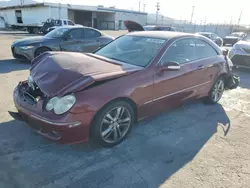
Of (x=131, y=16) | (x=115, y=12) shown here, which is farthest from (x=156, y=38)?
(x=131, y=16)

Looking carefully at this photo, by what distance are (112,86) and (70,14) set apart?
45.7m

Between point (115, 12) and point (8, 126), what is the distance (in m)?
49.4

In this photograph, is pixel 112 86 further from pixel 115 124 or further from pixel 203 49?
pixel 203 49

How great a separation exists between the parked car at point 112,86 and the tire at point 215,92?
1.26 ft

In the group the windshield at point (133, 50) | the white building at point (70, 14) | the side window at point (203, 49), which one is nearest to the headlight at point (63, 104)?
the windshield at point (133, 50)

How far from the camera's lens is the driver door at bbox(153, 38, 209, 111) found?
3.56m

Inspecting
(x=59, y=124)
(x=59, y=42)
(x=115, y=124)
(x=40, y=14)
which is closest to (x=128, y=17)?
(x=40, y=14)

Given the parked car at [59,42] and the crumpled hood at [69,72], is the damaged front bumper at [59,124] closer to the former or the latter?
the crumpled hood at [69,72]

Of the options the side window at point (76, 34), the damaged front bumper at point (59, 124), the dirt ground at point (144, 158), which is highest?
the side window at point (76, 34)

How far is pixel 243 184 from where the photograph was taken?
262cm

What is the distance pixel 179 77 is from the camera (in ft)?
12.6

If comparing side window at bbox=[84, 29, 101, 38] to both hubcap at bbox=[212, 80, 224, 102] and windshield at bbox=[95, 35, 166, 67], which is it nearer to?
windshield at bbox=[95, 35, 166, 67]

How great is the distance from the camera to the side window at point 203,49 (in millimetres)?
4391

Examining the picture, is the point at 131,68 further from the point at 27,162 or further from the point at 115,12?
the point at 115,12
